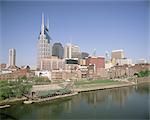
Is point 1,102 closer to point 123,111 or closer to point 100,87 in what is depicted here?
point 123,111

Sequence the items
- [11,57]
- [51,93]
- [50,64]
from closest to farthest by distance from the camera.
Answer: [51,93] → [50,64] → [11,57]

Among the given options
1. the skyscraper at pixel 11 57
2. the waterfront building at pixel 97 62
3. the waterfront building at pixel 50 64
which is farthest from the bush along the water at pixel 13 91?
the skyscraper at pixel 11 57

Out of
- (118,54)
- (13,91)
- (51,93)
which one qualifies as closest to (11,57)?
(118,54)

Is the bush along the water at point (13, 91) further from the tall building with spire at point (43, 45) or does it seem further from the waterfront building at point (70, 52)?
the waterfront building at point (70, 52)

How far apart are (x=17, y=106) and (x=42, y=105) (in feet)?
1.52

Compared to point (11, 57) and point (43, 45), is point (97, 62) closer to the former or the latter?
point (43, 45)

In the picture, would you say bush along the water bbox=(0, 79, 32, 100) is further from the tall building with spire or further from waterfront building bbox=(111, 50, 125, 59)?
waterfront building bbox=(111, 50, 125, 59)

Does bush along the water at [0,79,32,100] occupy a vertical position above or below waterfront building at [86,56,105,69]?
below

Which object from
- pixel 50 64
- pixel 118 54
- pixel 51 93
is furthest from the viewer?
pixel 118 54

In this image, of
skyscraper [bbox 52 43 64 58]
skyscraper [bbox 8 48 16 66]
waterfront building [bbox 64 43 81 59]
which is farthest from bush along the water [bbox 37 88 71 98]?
skyscraper [bbox 52 43 64 58]

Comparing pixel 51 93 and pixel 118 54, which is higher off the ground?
pixel 118 54

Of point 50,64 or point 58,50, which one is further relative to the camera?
point 58,50

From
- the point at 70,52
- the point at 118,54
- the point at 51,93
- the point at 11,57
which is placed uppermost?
the point at 70,52

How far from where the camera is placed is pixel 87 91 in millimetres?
6688
